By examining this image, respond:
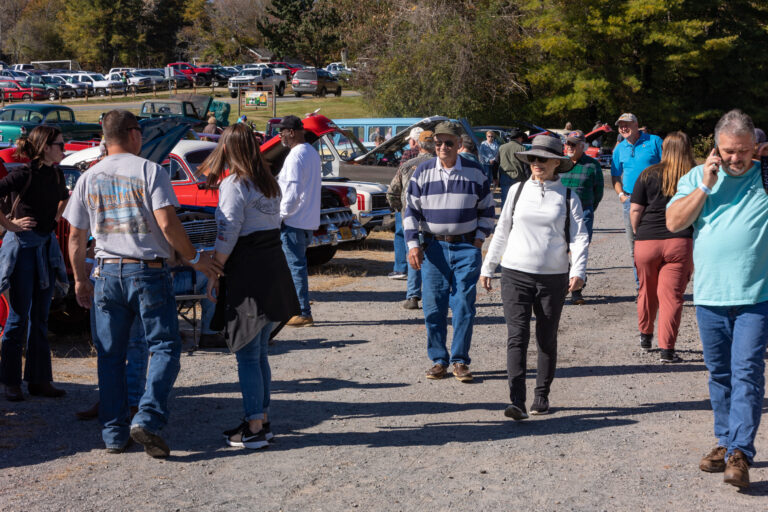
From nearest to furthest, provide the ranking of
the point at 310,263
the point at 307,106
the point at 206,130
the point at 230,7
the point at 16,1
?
the point at 310,263 → the point at 206,130 → the point at 307,106 → the point at 230,7 → the point at 16,1

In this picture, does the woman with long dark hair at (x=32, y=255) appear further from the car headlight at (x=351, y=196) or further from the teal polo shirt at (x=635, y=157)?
the car headlight at (x=351, y=196)

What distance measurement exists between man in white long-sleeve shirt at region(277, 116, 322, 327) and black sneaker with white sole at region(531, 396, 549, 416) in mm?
3109

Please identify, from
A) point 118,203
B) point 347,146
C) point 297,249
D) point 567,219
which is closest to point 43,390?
point 118,203

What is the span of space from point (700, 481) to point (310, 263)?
8.48 m

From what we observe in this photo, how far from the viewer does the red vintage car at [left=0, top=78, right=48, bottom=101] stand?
172ft

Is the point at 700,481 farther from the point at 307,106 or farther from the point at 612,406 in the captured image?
the point at 307,106

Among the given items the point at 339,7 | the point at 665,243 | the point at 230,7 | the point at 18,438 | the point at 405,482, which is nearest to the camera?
the point at 405,482

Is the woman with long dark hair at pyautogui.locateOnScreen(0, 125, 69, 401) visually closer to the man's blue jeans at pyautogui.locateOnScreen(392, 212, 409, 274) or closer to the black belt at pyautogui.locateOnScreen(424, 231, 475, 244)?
the black belt at pyautogui.locateOnScreen(424, 231, 475, 244)

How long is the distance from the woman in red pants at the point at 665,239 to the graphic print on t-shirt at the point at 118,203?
446 centimetres

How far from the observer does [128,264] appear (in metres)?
5.13

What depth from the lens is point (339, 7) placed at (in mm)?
41656

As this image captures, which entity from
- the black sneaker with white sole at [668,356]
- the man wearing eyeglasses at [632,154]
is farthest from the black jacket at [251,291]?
the man wearing eyeglasses at [632,154]

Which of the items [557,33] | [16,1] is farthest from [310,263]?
[16,1]

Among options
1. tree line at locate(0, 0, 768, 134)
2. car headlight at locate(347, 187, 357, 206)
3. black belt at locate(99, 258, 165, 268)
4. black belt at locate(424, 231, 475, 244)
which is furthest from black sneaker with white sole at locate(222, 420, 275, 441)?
tree line at locate(0, 0, 768, 134)
